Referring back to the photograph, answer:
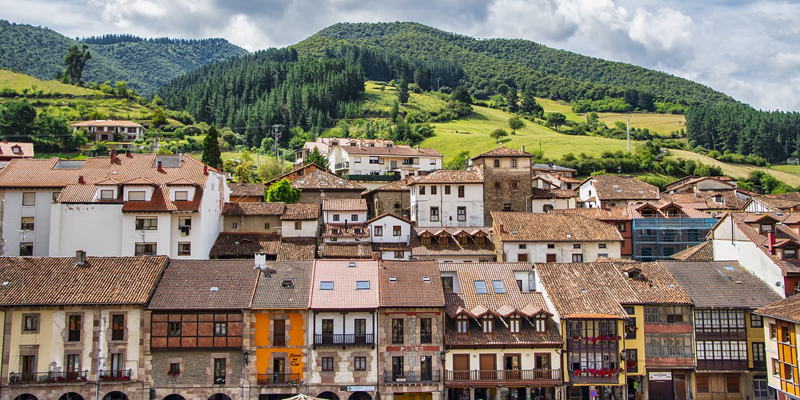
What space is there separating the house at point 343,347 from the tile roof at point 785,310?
83.7 feet

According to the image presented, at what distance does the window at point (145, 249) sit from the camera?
5212 cm

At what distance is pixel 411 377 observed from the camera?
4178 cm

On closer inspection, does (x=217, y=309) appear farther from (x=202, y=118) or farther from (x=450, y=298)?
(x=202, y=118)

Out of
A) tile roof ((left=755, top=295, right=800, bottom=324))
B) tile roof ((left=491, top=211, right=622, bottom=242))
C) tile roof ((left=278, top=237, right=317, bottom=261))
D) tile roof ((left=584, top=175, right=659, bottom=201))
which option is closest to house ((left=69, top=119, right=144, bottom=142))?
tile roof ((left=278, top=237, right=317, bottom=261))

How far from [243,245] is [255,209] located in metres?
5.11

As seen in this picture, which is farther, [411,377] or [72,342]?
[411,377]

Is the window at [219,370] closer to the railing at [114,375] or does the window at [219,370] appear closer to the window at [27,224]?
the railing at [114,375]

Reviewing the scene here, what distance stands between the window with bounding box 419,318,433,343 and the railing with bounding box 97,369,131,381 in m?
18.4

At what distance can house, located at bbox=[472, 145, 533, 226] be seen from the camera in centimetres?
7288

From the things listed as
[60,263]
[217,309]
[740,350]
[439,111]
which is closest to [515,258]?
[740,350]

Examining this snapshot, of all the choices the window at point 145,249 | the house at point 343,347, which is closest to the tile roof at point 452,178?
the window at point 145,249

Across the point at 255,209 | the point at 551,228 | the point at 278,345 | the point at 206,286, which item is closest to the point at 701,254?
the point at 551,228

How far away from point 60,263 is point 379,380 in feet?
75.1

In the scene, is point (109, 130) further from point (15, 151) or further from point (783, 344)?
point (783, 344)
